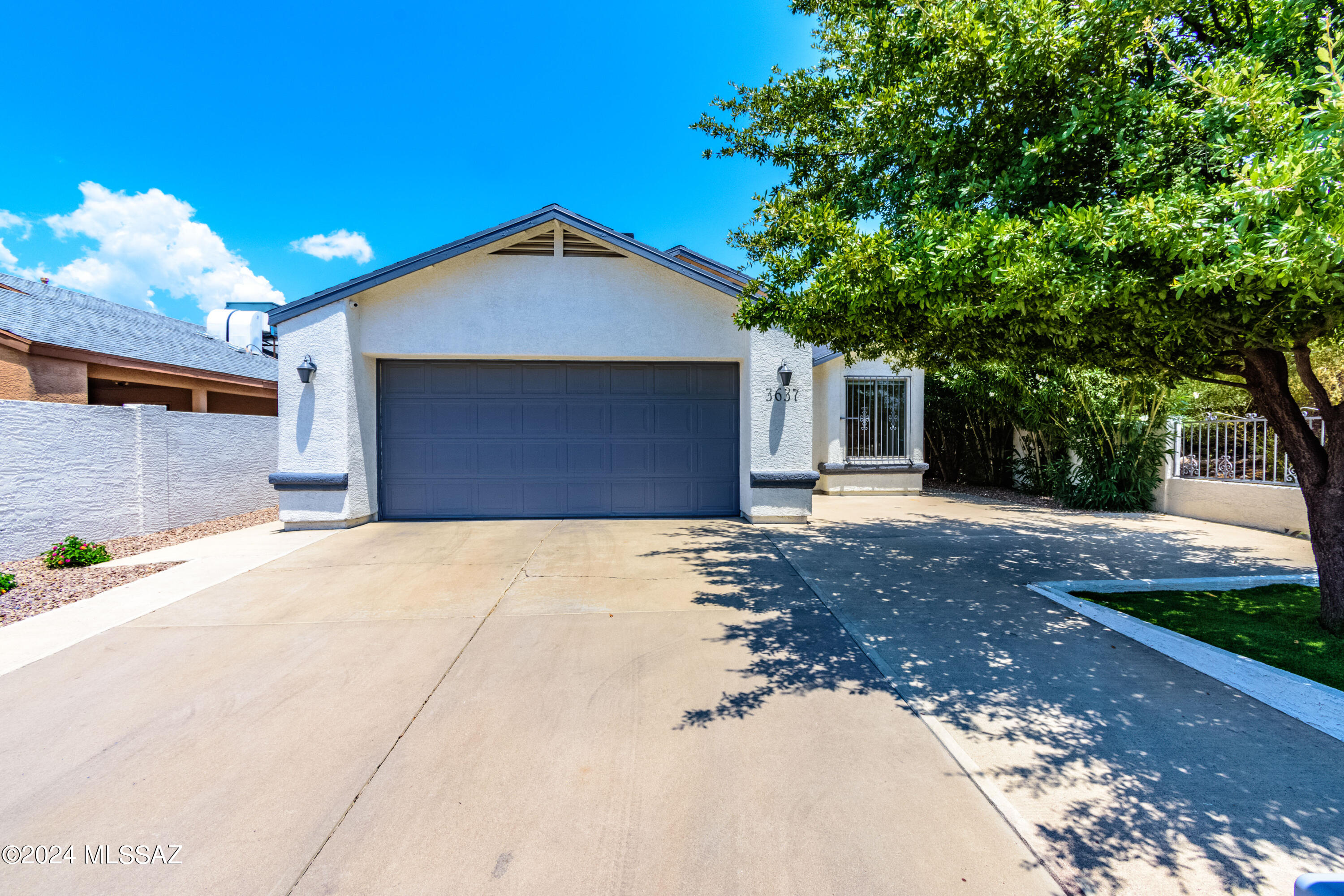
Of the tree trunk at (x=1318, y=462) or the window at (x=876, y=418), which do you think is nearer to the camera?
the tree trunk at (x=1318, y=462)

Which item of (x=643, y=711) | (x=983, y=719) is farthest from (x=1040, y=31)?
(x=643, y=711)

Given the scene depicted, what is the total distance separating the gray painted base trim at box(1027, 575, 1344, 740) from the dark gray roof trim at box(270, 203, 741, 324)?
559cm

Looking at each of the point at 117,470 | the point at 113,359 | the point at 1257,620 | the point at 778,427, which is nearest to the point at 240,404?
the point at 113,359

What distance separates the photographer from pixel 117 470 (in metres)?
7.48

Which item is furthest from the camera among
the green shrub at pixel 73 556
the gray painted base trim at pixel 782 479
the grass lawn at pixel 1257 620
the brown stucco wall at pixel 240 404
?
the brown stucco wall at pixel 240 404

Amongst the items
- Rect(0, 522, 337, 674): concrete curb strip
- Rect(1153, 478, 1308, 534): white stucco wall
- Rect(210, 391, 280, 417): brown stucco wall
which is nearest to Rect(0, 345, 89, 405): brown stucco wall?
Rect(210, 391, 280, 417): brown stucco wall

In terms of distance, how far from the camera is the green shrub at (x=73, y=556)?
6.19m

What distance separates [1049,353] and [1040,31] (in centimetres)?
248

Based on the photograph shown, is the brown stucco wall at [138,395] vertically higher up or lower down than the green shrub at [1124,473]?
higher up

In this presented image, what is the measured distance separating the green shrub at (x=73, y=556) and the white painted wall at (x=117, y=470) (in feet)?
1.50

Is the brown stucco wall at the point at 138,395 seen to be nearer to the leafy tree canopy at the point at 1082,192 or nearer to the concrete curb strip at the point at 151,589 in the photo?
the concrete curb strip at the point at 151,589

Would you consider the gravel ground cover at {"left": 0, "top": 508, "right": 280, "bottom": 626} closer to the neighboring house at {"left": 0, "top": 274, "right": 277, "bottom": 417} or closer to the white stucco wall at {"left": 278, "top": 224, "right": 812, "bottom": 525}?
the white stucco wall at {"left": 278, "top": 224, "right": 812, "bottom": 525}

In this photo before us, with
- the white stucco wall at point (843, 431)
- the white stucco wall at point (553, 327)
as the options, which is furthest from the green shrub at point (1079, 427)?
the white stucco wall at point (553, 327)

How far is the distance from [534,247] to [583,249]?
723mm
